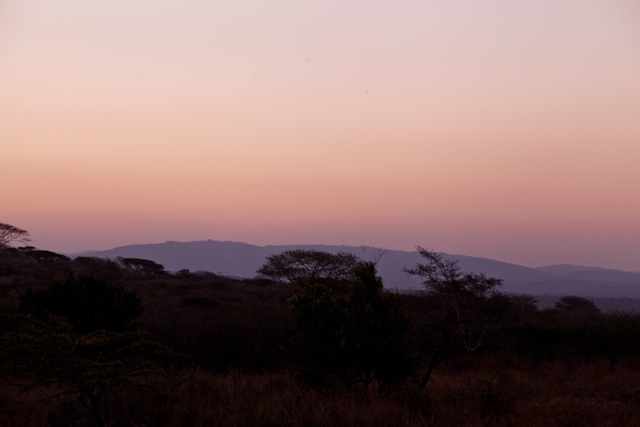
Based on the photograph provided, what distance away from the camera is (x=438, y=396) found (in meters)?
9.24

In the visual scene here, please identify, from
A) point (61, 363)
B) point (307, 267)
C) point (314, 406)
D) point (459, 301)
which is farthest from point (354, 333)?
point (307, 267)

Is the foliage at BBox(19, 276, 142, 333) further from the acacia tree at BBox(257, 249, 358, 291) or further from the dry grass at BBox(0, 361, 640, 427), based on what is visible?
the acacia tree at BBox(257, 249, 358, 291)

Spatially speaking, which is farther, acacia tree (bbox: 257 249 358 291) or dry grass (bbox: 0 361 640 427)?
acacia tree (bbox: 257 249 358 291)

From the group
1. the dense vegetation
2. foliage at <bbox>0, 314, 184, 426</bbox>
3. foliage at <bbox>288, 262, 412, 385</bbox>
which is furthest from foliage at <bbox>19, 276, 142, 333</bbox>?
foliage at <bbox>288, 262, 412, 385</bbox>

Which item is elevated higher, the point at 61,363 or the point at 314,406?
the point at 61,363

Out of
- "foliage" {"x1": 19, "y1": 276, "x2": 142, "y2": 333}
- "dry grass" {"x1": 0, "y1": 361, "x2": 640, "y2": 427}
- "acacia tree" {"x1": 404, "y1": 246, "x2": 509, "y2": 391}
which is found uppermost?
"acacia tree" {"x1": 404, "y1": 246, "x2": 509, "y2": 391}

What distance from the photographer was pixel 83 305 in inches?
434

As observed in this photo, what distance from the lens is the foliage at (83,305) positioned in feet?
35.6

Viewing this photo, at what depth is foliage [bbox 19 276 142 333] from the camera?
10836 millimetres

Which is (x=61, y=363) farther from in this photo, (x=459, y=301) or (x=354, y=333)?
(x=459, y=301)

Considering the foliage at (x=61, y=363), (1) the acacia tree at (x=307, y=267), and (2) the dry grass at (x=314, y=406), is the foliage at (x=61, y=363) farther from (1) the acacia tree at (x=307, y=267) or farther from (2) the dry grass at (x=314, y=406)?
(1) the acacia tree at (x=307, y=267)

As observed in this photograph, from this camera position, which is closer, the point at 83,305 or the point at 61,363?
the point at 61,363

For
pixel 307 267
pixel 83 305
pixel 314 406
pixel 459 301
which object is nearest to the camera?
pixel 314 406

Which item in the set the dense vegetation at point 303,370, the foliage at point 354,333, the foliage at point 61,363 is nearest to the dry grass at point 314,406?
the dense vegetation at point 303,370
